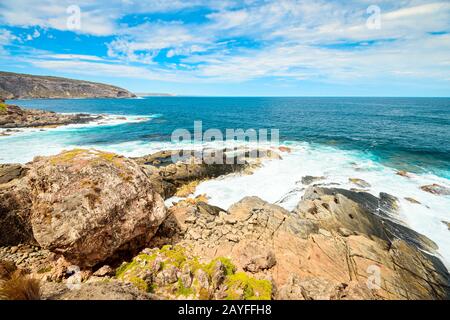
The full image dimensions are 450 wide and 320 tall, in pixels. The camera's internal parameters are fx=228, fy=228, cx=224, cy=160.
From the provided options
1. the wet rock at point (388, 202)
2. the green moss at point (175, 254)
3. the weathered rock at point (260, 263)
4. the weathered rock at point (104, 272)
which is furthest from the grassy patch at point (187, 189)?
the wet rock at point (388, 202)

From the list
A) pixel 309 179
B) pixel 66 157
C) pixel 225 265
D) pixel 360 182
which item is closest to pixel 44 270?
pixel 66 157

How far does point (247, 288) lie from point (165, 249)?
447 centimetres

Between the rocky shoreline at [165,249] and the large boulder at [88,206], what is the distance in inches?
1.5

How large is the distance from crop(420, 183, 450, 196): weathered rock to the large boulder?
85.6 ft

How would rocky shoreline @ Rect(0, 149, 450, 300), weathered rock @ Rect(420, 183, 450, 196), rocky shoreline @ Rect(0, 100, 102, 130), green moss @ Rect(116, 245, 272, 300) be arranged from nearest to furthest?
green moss @ Rect(116, 245, 272, 300) < rocky shoreline @ Rect(0, 149, 450, 300) < weathered rock @ Rect(420, 183, 450, 196) < rocky shoreline @ Rect(0, 100, 102, 130)

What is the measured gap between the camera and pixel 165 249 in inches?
418

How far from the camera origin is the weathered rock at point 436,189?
22.1 m

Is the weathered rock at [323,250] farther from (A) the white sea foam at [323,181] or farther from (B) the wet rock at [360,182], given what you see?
(B) the wet rock at [360,182]

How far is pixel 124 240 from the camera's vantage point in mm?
9805

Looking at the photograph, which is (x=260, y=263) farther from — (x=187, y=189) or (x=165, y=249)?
(x=187, y=189)

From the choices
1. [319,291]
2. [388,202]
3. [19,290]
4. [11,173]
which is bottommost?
[388,202]

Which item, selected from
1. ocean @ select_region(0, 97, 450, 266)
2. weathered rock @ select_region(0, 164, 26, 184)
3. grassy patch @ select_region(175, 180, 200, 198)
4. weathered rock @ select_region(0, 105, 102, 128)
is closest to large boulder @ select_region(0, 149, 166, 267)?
weathered rock @ select_region(0, 164, 26, 184)

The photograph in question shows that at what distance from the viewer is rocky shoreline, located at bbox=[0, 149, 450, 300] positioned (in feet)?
26.2

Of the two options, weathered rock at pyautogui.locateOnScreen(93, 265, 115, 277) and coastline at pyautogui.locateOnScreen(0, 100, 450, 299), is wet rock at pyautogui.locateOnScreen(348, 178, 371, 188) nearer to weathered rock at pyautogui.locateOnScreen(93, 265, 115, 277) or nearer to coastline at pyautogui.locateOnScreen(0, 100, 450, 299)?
coastline at pyautogui.locateOnScreen(0, 100, 450, 299)
